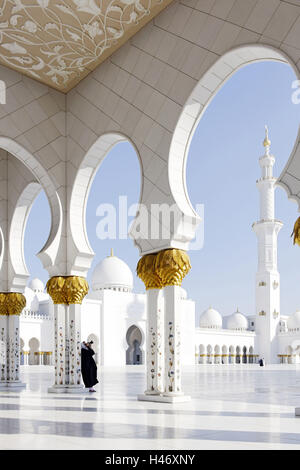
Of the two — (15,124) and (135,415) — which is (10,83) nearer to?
(15,124)

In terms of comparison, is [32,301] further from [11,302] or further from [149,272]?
[149,272]

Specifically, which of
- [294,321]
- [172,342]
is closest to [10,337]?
[172,342]

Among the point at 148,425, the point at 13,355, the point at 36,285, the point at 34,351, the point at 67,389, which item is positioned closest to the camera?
→ the point at 148,425

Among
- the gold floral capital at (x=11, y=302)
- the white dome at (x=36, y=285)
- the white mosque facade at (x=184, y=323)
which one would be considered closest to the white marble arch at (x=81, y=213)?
the gold floral capital at (x=11, y=302)

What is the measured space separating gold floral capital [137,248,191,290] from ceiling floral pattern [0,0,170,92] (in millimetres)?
2315

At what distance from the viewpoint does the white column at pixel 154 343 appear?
17.3ft

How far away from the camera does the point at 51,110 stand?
6590 mm

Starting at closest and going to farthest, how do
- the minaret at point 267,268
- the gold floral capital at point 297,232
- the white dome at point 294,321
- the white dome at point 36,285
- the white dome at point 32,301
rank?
the gold floral capital at point 297,232 → the minaret at point 267,268 → the white dome at point 32,301 → the white dome at point 36,285 → the white dome at point 294,321

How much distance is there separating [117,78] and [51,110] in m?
1.12

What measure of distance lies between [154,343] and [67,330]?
1.68m

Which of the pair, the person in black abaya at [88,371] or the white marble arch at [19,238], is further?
the white marble arch at [19,238]

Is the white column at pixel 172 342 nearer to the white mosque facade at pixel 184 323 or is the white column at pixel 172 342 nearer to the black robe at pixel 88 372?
the black robe at pixel 88 372

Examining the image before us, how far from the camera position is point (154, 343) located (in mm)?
5348

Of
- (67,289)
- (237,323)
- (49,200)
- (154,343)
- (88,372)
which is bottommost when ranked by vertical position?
(237,323)
